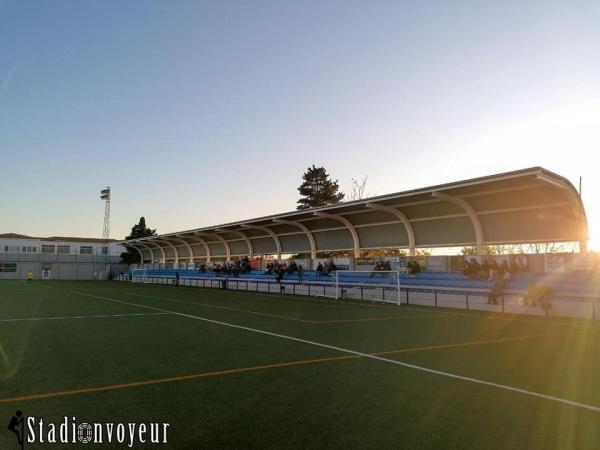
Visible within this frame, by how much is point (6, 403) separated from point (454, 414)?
218 inches

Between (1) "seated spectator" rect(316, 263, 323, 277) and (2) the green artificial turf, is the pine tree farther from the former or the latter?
(2) the green artificial turf

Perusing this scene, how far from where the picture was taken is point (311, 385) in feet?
20.4

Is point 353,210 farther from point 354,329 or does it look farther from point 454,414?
point 454,414

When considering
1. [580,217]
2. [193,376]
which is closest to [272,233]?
[580,217]

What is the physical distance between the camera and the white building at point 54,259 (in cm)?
7106

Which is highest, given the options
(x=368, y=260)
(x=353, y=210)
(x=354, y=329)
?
(x=353, y=210)

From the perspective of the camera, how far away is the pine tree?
67.3 metres

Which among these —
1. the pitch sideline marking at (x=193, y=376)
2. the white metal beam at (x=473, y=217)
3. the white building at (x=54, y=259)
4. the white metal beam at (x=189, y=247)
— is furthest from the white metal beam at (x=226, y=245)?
the pitch sideline marking at (x=193, y=376)

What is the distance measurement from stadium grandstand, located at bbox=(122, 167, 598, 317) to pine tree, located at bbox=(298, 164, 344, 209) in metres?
30.7

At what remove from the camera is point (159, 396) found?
221 inches

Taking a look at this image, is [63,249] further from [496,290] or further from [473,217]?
[496,290]

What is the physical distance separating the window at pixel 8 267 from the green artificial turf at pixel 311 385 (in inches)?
2798

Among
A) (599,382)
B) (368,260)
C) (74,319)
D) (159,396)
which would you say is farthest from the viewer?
(368,260)

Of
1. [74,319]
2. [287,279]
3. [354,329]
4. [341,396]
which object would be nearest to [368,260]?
[287,279]
